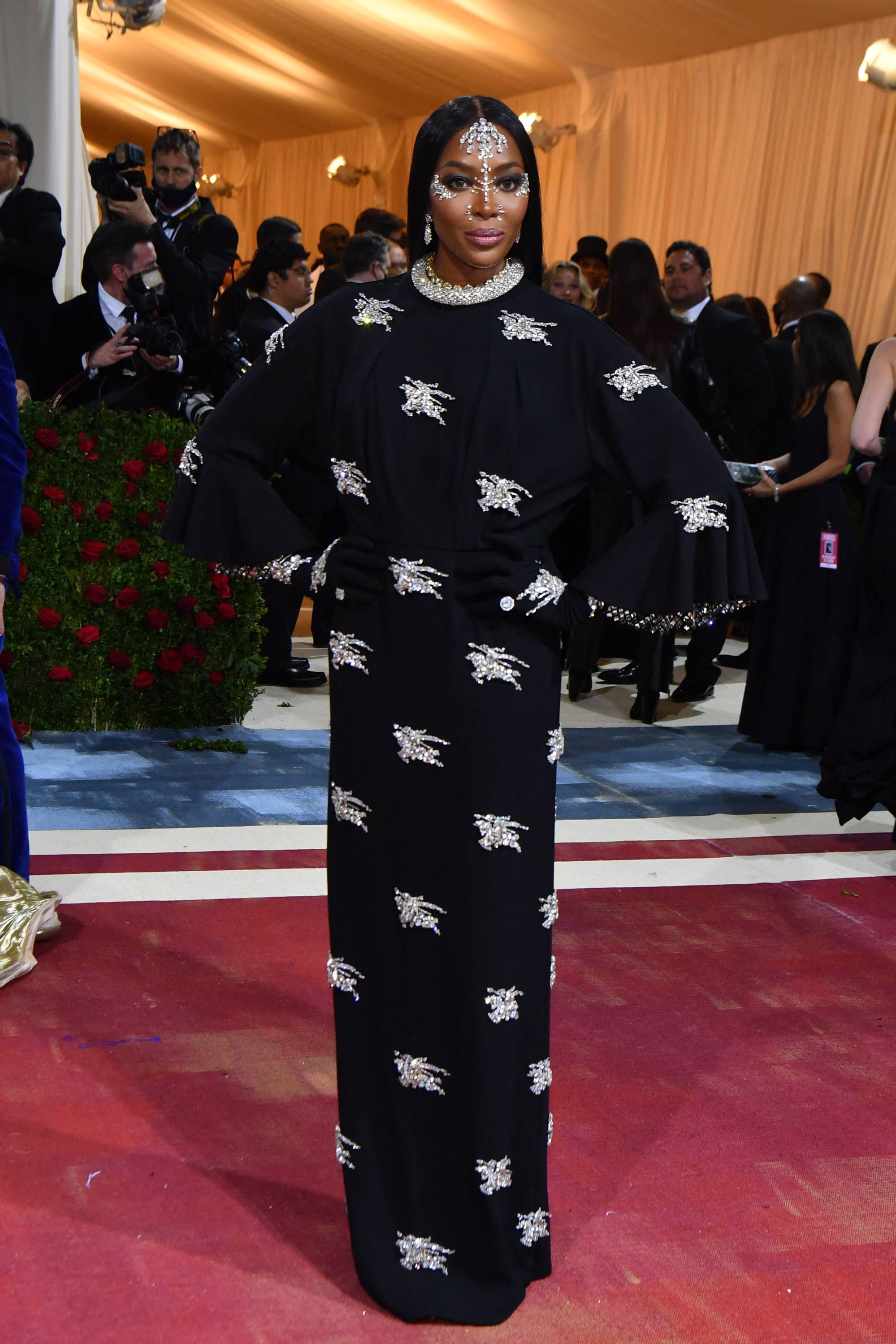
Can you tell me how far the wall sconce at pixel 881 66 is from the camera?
9961 millimetres

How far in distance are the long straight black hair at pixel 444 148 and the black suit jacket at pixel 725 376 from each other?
498cm

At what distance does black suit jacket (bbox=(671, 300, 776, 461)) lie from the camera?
283 inches

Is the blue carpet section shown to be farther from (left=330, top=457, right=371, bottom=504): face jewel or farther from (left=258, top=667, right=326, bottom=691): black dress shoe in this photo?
(left=330, top=457, right=371, bottom=504): face jewel

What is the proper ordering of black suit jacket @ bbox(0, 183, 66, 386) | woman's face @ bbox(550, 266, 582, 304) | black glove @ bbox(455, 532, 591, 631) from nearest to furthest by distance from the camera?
1. black glove @ bbox(455, 532, 591, 631)
2. black suit jacket @ bbox(0, 183, 66, 386)
3. woman's face @ bbox(550, 266, 582, 304)

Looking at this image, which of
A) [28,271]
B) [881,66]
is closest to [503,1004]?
[28,271]

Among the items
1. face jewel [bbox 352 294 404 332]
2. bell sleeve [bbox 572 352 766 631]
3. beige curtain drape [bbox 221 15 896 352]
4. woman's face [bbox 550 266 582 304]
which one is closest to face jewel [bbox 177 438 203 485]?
face jewel [bbox 352 294 404 332]

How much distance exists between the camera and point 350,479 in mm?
2271

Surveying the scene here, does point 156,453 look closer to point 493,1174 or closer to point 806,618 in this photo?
point 806,618

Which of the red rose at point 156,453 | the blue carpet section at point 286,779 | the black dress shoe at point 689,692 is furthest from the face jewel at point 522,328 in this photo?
the black dress shoe at point 689,692

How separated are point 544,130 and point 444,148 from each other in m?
12.5

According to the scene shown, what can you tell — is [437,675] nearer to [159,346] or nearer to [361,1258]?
[361,1258]

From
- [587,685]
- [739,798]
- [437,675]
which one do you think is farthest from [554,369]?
[587,685]

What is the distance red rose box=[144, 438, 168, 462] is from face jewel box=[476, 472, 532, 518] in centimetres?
386

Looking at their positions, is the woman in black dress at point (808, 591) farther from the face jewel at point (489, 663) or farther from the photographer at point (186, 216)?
the face jewel at point (489, 663)
